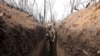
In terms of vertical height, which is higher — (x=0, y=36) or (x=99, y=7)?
(x=99, y=7)

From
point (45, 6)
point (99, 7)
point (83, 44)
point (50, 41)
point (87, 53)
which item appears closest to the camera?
point (87, 53)

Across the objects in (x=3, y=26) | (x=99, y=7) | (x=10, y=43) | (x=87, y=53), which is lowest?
(x=87, y=53)

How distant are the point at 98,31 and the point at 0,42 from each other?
3.07 meters

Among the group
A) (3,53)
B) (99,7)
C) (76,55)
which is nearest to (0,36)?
(3,53)

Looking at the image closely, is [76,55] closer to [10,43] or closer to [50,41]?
[10,43]

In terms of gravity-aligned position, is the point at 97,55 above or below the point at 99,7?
below

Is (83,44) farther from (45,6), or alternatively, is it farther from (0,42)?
(45,6)

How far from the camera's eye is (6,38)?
4.77 metres

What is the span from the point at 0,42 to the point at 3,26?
576 mm

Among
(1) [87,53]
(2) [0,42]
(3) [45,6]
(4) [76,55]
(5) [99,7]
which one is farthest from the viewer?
(3) [45,6]

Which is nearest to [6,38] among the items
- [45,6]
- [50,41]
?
[50,41]

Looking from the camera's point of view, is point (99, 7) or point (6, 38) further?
point (99, 7)

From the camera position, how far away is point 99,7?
816cm

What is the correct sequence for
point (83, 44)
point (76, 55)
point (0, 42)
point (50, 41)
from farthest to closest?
point (50, 41) < point (76, 55) < point (83, 44) < point (0, 42)
